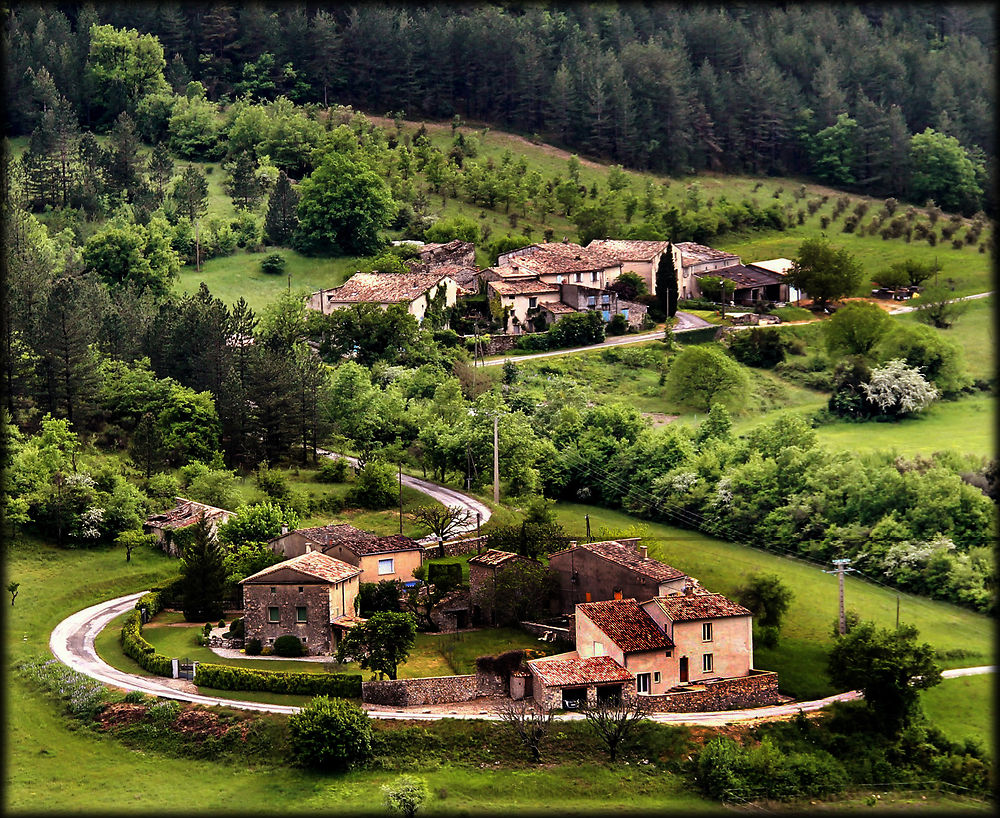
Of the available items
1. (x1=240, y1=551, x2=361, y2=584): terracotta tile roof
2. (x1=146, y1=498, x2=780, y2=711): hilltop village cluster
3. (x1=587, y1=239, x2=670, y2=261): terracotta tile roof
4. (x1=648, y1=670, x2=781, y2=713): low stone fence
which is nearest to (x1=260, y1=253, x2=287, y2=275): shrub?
(x1=587, y1=239, x2=670, y2=261): terracotta tile roof

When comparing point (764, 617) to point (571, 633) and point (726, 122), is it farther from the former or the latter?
point (726, 122)

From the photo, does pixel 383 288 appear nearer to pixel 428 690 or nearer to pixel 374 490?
pixel 374 490

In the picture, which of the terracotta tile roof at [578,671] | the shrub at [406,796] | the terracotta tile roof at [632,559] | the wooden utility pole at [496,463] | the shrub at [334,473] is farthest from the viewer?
the shrub at [334,473]

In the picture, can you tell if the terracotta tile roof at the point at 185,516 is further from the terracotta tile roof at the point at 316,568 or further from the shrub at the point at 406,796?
the shrub at the point at 406,796

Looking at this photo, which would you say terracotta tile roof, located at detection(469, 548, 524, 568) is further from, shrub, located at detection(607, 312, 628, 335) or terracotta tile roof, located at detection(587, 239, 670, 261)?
terracotta tile roof, located at detection(587, 239, 670, 261)

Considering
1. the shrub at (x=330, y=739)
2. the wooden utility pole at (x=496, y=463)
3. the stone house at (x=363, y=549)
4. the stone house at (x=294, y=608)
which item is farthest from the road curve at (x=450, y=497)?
the shrub at (x=330, y=739)

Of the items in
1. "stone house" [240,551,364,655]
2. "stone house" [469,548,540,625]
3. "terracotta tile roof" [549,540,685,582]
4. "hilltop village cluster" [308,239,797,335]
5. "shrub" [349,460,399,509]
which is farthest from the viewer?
"hilltop village cluster" [308,239,797,335]

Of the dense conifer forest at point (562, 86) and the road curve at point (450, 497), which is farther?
the dense conifer forest at point (562, 86)
